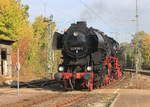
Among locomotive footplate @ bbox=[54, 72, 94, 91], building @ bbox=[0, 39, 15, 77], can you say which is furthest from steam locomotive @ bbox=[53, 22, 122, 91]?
building @ bbox=[0, 39, 15, 77]

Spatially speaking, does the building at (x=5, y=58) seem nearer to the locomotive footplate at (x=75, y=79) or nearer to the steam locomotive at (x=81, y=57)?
the steam locomotive at (x=81, y=57)

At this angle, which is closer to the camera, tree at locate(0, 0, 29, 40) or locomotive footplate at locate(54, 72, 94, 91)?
locomotive footplate at locate(54, 72, 94, 91)

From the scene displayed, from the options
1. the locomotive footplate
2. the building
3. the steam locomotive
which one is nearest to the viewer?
the locomotive footplate

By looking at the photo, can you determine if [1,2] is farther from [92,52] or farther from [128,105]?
[128,105]

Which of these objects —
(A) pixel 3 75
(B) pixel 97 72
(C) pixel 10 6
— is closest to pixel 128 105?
(B) pixel 97 72

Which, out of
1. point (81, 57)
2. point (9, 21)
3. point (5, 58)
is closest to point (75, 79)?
point (81, 57)

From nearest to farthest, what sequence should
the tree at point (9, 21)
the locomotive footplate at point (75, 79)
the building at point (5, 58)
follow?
the locomotive footplate at point (75, 79) < the building at point (5, 58) < the tree at point (9, 21)

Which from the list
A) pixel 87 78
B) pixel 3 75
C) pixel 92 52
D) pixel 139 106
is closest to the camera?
pixel 139 106

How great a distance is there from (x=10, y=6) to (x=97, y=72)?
23740 millimetres

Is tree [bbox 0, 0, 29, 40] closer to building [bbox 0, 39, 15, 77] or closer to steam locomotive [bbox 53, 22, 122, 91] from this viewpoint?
building [bbox 0, 39, 15, 77]

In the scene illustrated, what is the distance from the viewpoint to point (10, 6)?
39.3 m

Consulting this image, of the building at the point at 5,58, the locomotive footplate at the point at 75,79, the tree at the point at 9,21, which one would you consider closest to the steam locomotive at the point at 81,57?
the locomotive footplate at the point at 75,79

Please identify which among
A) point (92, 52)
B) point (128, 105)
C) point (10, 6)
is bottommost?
point (128, 105)

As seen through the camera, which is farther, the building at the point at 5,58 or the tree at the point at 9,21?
the tree at the point at 9,21
